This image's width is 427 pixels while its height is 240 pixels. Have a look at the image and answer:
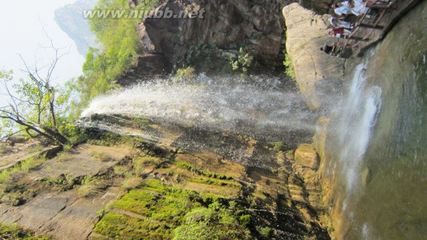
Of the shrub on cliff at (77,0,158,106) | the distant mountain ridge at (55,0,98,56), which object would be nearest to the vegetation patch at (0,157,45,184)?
the shrub on cliff at (77,0,158,106)

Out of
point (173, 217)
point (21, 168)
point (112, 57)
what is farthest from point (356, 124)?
point (112, 57)

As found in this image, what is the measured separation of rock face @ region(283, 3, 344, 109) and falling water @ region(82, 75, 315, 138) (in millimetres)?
1582

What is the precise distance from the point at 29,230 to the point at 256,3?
1601 centimetres

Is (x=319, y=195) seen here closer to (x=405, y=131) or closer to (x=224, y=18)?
(x=405, y=131)

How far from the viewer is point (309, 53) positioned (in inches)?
597

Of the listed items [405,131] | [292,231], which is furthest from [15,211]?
[405,131]

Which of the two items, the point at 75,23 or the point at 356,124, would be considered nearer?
the point at 356,124

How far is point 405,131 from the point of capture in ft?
21.5

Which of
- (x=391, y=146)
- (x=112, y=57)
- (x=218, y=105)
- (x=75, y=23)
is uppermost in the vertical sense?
(x=391, y=146)

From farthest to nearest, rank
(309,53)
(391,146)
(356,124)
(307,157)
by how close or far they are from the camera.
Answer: (309,53), (307,157), (356,124), (391,146)

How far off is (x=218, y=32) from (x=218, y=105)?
5.72 meters

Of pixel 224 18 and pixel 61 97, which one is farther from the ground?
pixel 224 18

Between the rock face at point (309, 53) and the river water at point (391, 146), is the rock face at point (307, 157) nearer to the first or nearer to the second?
the rock face at point (309, 53)

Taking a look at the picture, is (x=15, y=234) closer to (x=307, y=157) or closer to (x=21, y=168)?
(x=21, y=168)
